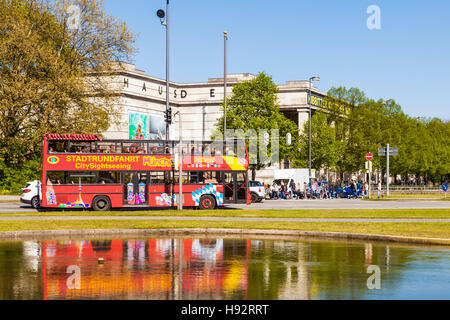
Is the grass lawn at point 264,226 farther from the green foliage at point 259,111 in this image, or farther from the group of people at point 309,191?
the green foliage at point 259,111

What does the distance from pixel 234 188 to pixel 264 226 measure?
38.7ft

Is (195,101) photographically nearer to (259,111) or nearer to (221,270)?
(259,111)

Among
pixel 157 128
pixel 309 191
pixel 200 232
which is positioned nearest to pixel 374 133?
pixel 309 191

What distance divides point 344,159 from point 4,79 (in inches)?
1887

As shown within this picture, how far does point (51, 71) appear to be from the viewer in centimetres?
4125

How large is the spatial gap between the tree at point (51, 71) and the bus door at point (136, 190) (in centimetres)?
1147

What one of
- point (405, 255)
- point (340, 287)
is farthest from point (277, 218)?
point (340, 287)

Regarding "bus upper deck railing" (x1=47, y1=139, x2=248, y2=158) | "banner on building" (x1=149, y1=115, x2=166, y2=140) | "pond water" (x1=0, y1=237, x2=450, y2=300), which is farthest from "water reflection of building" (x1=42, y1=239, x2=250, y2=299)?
"banner on building" (x1=149, y1=115, x2=166, y2=140)

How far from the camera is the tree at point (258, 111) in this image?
190 feet

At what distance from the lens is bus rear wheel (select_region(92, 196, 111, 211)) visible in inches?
1217

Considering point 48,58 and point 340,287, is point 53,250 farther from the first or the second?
point 48,58

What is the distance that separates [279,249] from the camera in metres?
15.4

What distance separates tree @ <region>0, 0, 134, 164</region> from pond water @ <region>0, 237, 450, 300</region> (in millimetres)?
24679
